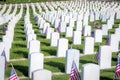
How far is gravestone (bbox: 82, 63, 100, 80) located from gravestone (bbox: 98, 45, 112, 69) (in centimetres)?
301

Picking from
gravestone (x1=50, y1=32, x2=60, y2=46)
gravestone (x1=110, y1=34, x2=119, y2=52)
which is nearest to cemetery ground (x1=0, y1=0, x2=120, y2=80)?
gravestone (x1=50, y1=32, x2=60, y2=46)

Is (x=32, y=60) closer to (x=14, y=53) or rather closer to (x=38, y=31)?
(x=14, y=53)

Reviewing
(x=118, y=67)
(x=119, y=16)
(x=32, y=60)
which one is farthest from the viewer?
(x=119, y=16)

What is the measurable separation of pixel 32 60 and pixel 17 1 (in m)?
41.9

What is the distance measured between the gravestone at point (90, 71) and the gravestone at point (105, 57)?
9.89ft

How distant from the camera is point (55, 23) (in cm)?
2423

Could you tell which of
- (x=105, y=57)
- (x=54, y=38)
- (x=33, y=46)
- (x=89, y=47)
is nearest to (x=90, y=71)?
(x=105, y=57)

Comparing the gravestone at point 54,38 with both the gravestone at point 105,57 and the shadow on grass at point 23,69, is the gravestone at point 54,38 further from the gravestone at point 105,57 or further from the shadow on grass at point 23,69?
the gravestone at point 105,57

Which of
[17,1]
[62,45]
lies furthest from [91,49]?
[17,1]

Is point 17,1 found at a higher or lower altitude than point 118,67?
higher

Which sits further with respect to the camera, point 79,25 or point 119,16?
point 119,16

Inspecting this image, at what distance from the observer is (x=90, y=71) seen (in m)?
10.4

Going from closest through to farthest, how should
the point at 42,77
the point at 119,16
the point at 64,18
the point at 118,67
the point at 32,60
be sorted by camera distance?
the point at 42,77, the point at 118,67, the point at 32,60, the point at 64,18, the point at 119,16

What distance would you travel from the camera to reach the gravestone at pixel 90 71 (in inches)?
408
